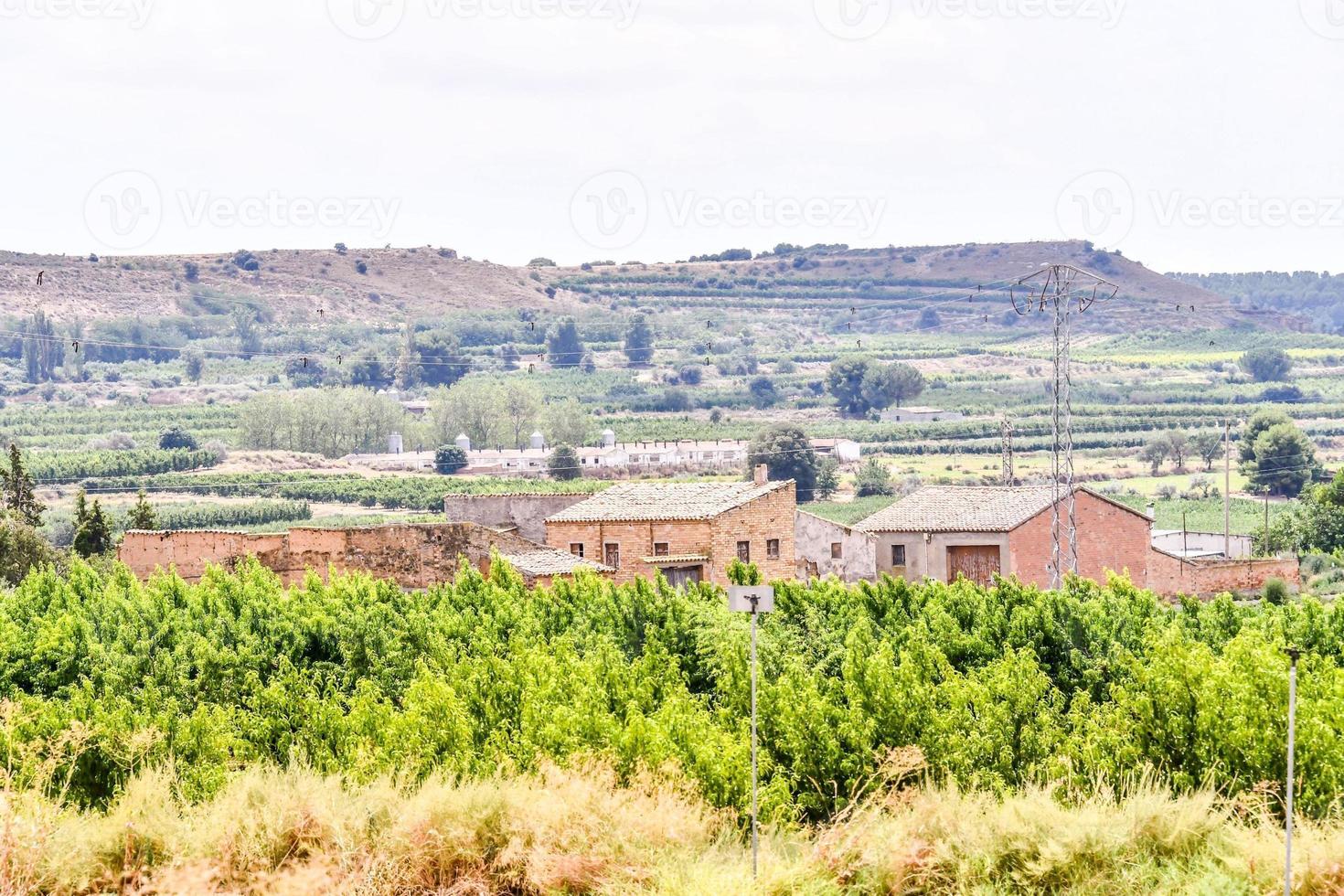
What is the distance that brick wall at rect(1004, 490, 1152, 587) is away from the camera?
4431 centimetres

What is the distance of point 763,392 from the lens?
126000 millimetres

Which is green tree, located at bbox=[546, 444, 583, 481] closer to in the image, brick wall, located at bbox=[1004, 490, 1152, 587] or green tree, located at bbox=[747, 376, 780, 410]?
green tree, located at bbox=[747, 376, 780, 410]

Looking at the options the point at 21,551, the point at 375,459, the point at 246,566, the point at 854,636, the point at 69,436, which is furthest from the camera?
the point at 69,436

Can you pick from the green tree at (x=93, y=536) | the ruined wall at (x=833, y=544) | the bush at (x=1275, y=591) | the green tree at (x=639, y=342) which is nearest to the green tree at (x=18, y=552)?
the green tree at (x=93, y=536)

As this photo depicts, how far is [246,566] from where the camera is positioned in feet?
118

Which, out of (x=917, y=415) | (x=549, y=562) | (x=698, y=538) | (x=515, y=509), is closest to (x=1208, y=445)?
(x=917, y=415)

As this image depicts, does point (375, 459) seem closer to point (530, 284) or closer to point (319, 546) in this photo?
point (319, 546)

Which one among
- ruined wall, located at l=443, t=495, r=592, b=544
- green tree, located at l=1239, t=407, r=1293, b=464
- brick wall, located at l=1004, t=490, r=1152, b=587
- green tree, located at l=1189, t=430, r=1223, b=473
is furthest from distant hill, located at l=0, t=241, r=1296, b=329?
brick wall, located at l=1004, t=490, r=1152, b=587

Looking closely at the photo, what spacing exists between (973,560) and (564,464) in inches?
1694

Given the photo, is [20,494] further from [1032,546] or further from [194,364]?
[194,364]

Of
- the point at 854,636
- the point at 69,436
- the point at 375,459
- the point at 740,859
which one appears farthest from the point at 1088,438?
the point at 740,859

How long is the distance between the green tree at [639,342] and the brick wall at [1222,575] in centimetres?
9880

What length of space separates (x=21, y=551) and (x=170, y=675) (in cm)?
2179

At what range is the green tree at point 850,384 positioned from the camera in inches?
4692
